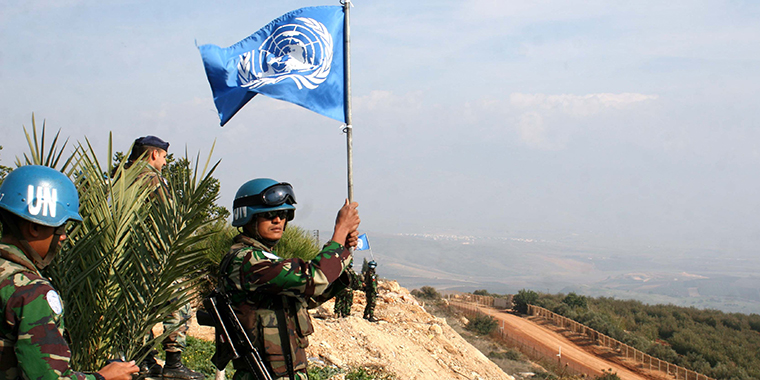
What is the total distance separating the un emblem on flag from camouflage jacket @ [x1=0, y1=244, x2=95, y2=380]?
591 centimetres

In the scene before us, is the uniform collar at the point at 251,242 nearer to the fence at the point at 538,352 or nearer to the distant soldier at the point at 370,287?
the distant soldier at the point at 370,287

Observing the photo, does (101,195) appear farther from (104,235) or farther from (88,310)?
(88,310)

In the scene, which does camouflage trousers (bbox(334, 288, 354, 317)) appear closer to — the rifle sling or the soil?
the soil

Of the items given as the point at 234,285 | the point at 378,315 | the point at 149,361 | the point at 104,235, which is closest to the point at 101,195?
the point at 104,235

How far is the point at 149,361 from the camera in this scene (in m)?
5.21

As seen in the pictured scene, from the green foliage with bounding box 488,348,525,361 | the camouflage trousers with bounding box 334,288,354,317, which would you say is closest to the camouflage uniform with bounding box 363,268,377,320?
the camouflage trousers with bounding box 334,288,354,317

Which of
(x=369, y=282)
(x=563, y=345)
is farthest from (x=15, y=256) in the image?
(x=563, y=345)

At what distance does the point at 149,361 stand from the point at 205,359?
2.15 meters

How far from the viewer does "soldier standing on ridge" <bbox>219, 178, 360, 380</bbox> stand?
2.67m

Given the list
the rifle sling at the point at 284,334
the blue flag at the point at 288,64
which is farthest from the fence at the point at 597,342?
the rifle sling at the point at 284,334

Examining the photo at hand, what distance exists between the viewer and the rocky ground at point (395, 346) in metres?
9.91

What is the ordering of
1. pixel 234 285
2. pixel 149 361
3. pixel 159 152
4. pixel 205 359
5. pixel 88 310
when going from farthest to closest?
pixel 205 359 → pixel 149 361 → pixel 159 152 → pixel 88 310 → pixel 234 285

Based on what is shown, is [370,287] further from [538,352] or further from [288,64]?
[538,352]

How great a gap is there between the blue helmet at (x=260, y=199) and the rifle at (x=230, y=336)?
0.42 m
